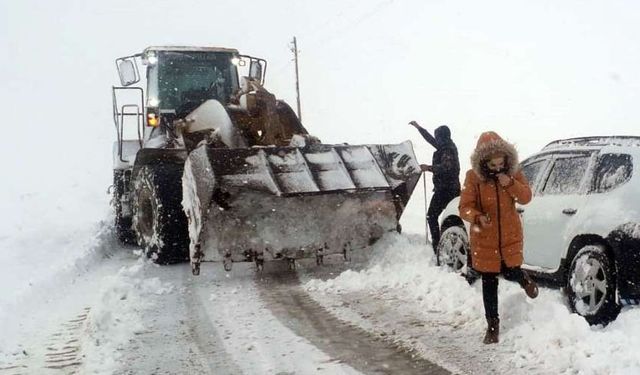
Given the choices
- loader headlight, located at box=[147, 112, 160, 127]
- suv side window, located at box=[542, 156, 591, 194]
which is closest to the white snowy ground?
suv side window, located at box=[542, 156, 591, 194]

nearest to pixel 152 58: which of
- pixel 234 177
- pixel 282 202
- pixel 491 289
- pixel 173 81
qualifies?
pixel 173 81

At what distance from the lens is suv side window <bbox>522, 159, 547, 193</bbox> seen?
6.43 m

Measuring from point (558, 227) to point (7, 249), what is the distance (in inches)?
329

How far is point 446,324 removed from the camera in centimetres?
557

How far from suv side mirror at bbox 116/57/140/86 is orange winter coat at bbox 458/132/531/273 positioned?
6609mm

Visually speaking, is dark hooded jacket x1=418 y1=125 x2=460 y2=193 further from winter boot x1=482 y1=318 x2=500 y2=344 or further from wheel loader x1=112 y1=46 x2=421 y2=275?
winter boot x1=482 y1=318 x2=500 y2=344

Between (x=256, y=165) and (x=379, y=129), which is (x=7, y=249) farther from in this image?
(x=379, y=129)

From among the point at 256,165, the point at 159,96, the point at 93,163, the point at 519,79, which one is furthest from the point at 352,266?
the point at 519,79

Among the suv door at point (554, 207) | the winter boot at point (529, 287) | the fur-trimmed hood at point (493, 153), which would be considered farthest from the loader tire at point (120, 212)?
the winter boot at point (529, 287)

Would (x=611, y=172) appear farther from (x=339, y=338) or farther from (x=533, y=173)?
(x=339, y=338)

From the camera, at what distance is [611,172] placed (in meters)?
5.45

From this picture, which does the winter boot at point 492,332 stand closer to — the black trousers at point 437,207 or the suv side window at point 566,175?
the suv side window at point 566,175

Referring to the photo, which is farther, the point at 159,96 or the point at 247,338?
the point at 159,96

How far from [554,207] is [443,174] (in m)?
2.31
